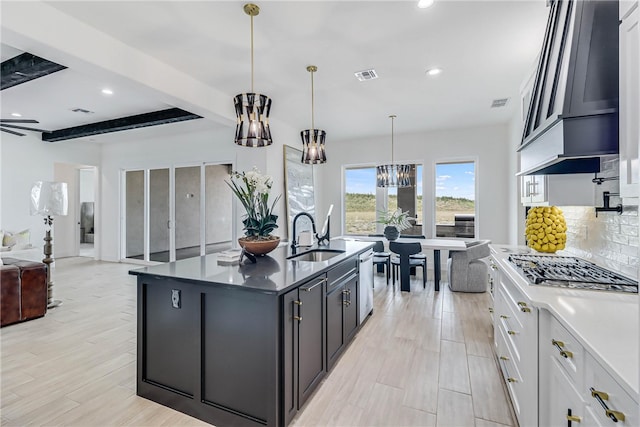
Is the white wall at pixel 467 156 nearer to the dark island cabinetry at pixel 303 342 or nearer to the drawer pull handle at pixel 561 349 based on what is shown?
the dark island cabinetry at pixel 303 342

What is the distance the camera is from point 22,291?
354cm

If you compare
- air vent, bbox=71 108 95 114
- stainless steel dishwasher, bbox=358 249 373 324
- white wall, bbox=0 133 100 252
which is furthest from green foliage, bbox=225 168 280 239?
white wall, bbox=0 133 100 252

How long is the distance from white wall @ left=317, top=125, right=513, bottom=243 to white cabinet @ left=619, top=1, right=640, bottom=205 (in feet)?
15.7

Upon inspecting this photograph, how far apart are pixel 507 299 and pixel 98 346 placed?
11.9ft

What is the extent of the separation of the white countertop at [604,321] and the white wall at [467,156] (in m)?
4.84

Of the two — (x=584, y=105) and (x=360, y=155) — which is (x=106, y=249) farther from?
(x=584, y=105)

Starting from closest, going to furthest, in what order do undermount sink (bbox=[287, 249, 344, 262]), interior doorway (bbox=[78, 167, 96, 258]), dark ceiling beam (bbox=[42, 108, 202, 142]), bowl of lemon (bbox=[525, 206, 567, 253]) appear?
bowl of lemon (bbox=[525, 206, 567, 253]) → undermount sink (bbox=[287, 249, 344, 262]) → dark ceiling beam (bbox=[42, 108, 202, 142]) → interior doorway (bbox=[78, 167, 96, 258])

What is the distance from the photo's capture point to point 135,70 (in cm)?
306

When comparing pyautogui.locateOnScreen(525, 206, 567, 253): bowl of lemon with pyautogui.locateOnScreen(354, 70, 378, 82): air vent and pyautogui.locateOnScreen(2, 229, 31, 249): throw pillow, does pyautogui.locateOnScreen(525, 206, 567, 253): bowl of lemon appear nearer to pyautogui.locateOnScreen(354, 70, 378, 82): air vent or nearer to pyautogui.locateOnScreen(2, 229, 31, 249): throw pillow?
pyautogui.locateOnScreen(354, 70, 378, 82): air vent

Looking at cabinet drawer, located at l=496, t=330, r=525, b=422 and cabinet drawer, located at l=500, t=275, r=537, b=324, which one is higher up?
cabinet drawer, located at l=500, t=275, r=537, b=324

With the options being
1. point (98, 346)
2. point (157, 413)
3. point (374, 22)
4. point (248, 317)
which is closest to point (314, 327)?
point (248, 317)

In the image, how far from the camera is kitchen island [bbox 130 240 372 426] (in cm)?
170

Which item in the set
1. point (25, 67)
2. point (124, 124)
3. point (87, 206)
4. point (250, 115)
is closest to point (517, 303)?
point (250, 115)

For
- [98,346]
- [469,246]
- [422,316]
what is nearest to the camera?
[98,346]
